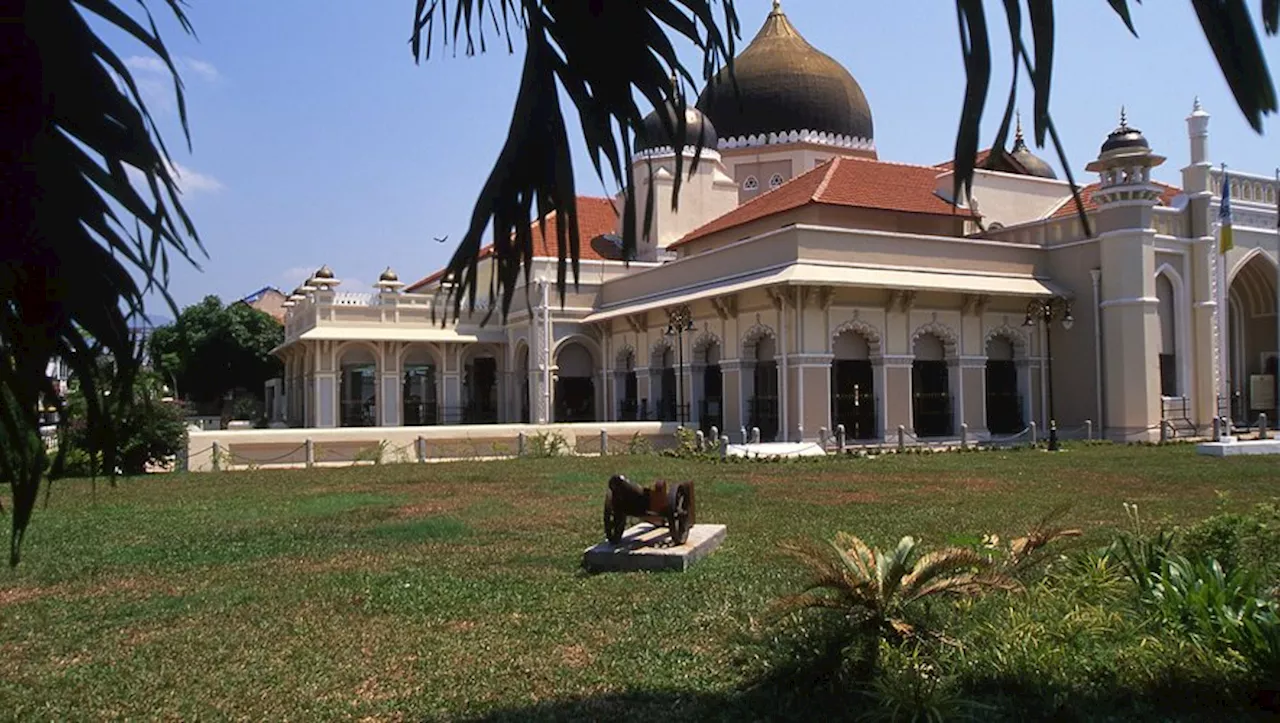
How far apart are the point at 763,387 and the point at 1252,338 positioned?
17801 millimetres

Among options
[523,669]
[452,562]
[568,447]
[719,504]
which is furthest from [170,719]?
[568,447]

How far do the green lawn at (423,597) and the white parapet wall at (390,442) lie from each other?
256 inches

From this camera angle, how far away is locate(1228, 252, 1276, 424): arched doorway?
3212 cm

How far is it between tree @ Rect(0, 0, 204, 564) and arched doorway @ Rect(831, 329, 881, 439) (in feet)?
78.2

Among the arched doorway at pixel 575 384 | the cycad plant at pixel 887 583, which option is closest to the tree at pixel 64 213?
the cycad plant at pixel 887 583

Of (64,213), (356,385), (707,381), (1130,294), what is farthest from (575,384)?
(64,213)

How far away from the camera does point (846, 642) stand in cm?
489

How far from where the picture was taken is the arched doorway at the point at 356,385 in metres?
35.7

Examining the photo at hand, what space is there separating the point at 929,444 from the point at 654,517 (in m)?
18.8

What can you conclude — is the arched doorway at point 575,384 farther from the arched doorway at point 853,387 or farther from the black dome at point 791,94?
the arched doorway at point 853,387

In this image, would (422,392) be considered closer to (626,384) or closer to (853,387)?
(626,384)

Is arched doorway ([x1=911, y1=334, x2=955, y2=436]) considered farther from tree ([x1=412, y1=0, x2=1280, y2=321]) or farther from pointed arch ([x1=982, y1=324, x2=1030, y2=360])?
tree ([x1=412, y1=0, x2=1280, y2=321])

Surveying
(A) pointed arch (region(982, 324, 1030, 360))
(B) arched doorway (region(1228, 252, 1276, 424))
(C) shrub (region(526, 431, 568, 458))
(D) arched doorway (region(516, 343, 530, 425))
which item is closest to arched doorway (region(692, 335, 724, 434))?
(C) shrub (region(526, 431, 568, 458))

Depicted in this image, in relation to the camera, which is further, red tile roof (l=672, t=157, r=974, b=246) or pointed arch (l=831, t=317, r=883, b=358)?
Answer: red tile roof (l=672, t=157, r=974, b=246)
